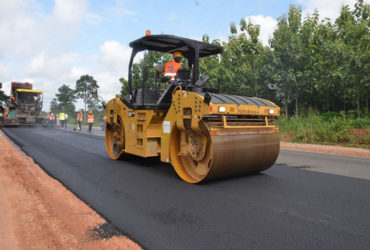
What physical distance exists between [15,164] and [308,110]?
49.4 ft

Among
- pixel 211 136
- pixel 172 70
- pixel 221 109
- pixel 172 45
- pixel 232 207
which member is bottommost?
pixel 232 207

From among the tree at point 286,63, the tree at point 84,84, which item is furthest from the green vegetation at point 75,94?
the tree at point 286,63

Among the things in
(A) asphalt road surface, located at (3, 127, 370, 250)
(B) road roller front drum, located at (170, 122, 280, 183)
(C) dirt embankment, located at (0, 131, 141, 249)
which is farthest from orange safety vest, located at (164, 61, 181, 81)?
(C) dirt embankment, located at (0, 131, 141, 249)

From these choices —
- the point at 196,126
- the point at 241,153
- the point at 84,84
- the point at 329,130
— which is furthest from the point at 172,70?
the point at 84,84

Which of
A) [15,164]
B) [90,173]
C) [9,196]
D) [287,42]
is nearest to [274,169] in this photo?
[90,173]

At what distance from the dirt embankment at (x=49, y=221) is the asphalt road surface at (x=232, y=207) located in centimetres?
18

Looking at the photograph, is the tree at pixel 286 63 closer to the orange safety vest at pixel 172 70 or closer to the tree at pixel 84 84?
the orange safety vest at pixel 172 70

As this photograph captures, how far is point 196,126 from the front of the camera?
441cm

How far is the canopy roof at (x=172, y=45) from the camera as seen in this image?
5.41 metres

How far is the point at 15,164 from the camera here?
6.29m

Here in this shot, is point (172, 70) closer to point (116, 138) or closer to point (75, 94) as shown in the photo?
point (116, 138)

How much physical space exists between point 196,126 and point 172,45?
2.26m

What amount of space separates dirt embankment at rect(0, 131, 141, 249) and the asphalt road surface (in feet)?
0.59

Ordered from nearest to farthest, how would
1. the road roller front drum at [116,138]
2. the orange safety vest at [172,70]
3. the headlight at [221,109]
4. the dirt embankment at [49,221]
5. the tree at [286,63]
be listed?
the dirt embankment at [49,221], the headlight at [221,109], the orange safety vest at [172,70], the road roller front drum at [116,138], the tree at [286,63]
